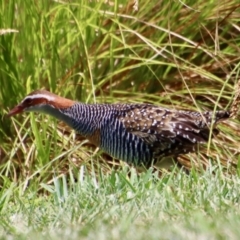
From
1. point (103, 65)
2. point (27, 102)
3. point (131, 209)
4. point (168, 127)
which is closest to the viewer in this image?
point (131, 209)

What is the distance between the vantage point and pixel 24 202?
17.4ft

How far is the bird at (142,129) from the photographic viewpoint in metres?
7.27

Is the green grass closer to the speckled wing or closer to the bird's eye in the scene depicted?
the speckled wing

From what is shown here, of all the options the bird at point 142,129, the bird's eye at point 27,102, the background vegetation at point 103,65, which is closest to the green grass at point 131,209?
the bird at point 142,129

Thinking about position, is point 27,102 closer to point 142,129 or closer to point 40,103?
point 40,103

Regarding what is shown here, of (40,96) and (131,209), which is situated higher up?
(131,209)

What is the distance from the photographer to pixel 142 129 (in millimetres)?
7336

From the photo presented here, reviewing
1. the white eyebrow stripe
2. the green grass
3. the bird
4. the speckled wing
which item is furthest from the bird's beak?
the green grass

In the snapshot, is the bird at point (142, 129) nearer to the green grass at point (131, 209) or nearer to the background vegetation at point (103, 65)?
the background vegetation at point (103, 65)

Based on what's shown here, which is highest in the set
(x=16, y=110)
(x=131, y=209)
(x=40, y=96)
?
(x=131, y=209)

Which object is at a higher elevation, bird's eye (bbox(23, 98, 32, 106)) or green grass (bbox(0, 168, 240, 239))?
green grass (bbox(0, 168, 240, 239))

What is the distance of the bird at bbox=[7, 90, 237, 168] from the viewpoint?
7.27 meters

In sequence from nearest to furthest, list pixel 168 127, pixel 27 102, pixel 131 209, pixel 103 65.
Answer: pixel 131 209 → pixel 168 127 → pixel 27 102 → pixel 103 65

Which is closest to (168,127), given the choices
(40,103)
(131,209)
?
(40,103)
